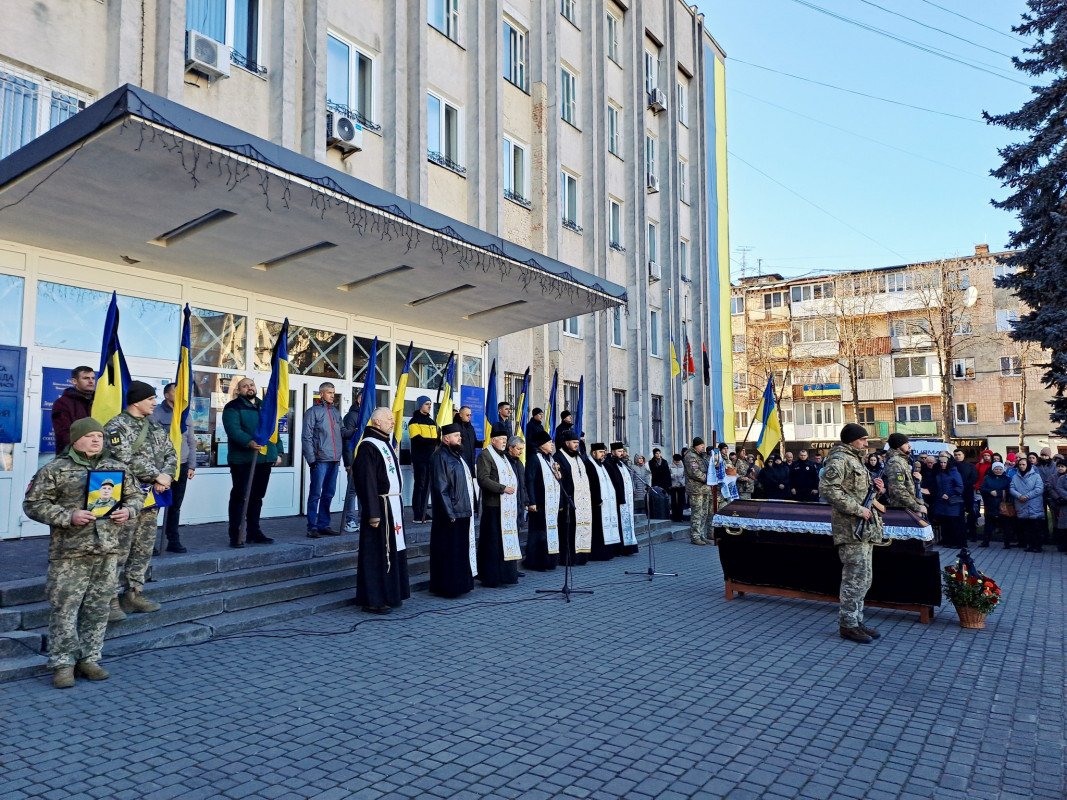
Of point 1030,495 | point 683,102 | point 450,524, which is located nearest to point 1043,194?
point 1030,495

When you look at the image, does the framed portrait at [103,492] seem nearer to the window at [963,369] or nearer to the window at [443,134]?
the window at [443,134]

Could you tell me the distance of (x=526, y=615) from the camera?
27.1 feet

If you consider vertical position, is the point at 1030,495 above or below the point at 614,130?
below

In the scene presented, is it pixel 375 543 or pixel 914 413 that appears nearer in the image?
pixel 375 543

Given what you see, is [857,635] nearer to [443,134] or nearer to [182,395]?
[182,395]

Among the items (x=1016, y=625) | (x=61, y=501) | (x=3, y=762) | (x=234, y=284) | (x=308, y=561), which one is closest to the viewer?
(x=3, y=762)

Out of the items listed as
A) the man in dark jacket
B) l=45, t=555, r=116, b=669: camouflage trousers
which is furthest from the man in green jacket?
l=45, t=555, r=116, b=669: camouflage trousers

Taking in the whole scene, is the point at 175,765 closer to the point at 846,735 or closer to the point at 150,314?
the point at 846,735

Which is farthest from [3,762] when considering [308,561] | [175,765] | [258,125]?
[258,125]

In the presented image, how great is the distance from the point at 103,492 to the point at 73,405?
2051 mm

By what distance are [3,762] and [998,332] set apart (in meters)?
50.9

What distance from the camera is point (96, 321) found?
980 centimetres

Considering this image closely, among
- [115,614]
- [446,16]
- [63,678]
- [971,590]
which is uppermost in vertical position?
[446,16]

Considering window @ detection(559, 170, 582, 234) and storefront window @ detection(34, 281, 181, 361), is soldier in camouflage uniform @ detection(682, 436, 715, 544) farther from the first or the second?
storefront window @ detection(34, 281, 181, 361)
